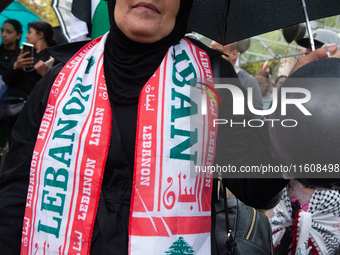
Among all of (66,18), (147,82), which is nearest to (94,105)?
(147,82)

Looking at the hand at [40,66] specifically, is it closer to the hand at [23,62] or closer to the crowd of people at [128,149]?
the hand at [23,62]

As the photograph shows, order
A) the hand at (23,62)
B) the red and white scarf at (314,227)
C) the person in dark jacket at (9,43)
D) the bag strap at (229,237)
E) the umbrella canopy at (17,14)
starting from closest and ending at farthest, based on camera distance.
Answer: the bag strap at (229,237) → the red and white scarf at (314,227) → the hand at (23,62) → the person in dark jacket at (9,43) → the umbrella canopy at (17,14)

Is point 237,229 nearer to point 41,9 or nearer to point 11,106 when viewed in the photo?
point 11,106

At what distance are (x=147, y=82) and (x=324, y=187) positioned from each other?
0.80 metres

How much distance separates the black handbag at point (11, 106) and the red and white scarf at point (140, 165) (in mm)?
2466

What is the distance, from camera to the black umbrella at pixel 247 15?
1.67 meters

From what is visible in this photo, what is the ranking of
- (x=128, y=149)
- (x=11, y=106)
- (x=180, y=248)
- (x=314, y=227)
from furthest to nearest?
(x=11, y=106) → (x=314, y=227) → (x=128, y=149) → (x=180, y=248)

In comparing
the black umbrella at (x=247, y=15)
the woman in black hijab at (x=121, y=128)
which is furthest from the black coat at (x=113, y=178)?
the black umbrella at (x=247, y=15)

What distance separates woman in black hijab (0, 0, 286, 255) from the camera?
1325mm

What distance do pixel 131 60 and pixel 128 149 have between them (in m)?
0.39

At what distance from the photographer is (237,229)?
4.88ft

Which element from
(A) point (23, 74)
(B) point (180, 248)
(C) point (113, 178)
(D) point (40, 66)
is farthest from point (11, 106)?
(B) point (180, 248)

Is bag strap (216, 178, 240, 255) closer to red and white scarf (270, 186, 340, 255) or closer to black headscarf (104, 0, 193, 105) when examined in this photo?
black headscarf (104, 0, 193, 105)

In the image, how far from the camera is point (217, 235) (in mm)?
1465
